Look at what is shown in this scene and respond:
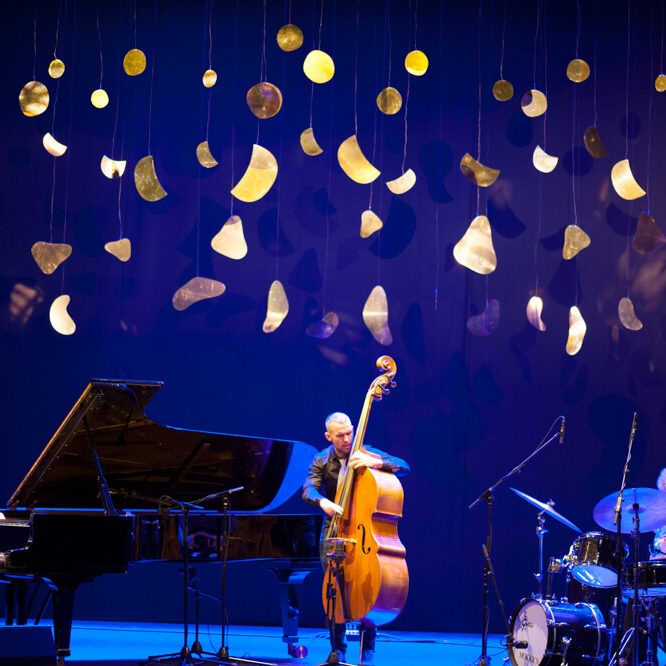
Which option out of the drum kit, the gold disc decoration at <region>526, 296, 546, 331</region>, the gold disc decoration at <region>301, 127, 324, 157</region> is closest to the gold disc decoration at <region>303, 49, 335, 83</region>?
the gold disc decoration at <region>301, 127, 324, 157</region>

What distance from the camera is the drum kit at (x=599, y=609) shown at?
5363 millimetres

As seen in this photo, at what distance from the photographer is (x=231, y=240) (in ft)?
24.6

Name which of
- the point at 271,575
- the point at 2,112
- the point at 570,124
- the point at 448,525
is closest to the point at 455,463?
the point at 448,525

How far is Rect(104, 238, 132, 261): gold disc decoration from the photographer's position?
7.76 meters

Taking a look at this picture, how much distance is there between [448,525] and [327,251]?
8.47ft

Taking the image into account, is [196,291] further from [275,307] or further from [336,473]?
[336,473]

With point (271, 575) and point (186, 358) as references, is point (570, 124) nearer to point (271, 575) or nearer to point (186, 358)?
point (186, 358)

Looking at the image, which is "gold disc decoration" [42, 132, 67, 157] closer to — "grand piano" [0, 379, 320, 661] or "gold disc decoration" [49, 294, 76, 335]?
"gold disc decoration" [49, 294, 76, 335]

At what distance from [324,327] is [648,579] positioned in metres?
3.36

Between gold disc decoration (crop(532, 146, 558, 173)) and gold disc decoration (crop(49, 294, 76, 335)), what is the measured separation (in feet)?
13.4

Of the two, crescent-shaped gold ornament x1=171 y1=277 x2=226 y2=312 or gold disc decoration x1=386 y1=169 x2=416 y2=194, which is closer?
gold disc decoration x1=386 y1=169 x2=416 y2=194

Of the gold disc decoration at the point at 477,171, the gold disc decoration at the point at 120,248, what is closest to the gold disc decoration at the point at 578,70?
the gold disc decoration at the point at 477,171

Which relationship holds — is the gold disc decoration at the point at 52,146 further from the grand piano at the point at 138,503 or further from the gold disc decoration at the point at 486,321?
the gold disc decoration at the point at 486,321

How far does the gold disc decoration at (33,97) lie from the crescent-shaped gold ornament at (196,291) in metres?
1.83
